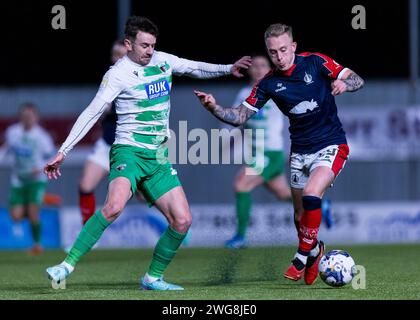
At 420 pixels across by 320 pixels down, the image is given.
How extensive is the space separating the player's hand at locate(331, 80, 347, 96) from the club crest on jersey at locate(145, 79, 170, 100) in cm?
123

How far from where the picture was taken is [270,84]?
29.9 ft

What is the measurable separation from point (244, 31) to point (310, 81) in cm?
1402

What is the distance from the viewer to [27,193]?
1597 cm

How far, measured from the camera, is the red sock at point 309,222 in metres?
8.72

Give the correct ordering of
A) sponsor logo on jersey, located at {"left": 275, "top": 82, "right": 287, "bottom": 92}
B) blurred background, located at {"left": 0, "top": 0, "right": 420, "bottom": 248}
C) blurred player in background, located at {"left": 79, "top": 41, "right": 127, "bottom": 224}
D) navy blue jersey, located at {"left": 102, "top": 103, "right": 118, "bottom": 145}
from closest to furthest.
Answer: sponsor logo on jersey, located at {"left": 275, "top": 82, "right": 287, "bottom": 92}, navy blue jersey, located at {"left": 102, "top": 103, "right": 118, "bottom": 145}, blurred player in background, located at {"left": 79, "top": 41, "right": 127, "bottom": 224}, blurred background, located at {"left": 0, "top": 0, "right": 420, "bottom": 248}

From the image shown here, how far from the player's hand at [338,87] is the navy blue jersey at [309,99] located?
0.32 m

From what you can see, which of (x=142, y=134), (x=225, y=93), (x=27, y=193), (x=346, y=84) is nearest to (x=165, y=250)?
(x=142, y=134)

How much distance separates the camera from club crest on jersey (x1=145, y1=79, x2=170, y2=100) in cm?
859

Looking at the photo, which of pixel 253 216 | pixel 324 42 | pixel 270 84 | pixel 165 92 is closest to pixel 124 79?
pixel 165 92

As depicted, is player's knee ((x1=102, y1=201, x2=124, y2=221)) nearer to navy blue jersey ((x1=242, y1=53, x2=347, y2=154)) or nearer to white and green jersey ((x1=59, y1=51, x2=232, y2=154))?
white and green jersey ((x1=59, y1=51, x2=232, y2=154))

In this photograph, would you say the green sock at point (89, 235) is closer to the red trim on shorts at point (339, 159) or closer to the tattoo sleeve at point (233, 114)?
the tattoo sleeve at point (233, 114)

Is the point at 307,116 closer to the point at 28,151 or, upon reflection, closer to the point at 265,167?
the point at 265,167

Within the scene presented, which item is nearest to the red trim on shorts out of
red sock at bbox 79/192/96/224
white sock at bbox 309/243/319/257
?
white sock at bbox 309/243/319/257

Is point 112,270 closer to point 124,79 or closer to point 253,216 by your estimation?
point 124,79
